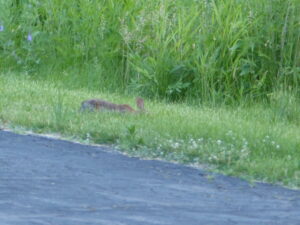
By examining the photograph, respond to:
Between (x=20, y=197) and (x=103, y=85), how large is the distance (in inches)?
232

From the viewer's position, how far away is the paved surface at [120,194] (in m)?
4.93

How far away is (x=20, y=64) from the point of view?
1214 centimetres

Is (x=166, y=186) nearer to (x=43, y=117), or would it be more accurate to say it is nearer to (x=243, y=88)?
(x=43, y=117)

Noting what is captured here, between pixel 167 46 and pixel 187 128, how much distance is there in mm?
3245

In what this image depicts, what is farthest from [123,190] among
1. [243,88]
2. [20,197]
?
[243,88]

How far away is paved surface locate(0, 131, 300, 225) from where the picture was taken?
4930mm

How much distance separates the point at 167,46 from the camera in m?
10.7

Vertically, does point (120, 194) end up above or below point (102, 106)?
above

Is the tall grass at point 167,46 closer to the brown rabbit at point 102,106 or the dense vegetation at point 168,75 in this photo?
the dense vegetation at point 168,75

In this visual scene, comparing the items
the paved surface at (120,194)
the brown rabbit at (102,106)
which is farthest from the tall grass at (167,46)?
the paved surface at (120,194)

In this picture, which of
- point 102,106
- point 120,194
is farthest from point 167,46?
point 120,194

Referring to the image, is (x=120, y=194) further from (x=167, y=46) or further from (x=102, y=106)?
(x=167, y=46)

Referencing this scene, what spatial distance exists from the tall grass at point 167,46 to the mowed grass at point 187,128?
1.96 feet

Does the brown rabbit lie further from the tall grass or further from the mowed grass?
the tall grass
